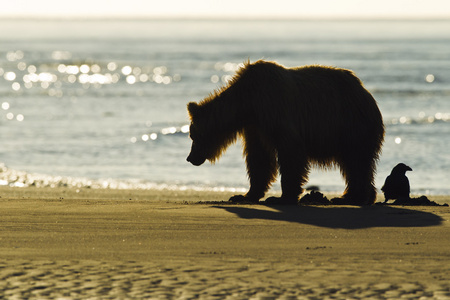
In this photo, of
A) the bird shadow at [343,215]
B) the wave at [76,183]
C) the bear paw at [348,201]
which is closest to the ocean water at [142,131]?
the wave at [76,183]

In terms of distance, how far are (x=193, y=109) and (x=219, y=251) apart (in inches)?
107

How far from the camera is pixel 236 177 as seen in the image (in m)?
15.0

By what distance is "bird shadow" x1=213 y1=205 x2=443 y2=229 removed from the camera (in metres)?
7.62

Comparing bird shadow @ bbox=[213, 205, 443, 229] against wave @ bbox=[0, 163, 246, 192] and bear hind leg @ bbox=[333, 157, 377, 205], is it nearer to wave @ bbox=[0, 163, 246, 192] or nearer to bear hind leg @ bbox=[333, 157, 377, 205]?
bear hind leg @ bbox=[333, 157, 377, 205]

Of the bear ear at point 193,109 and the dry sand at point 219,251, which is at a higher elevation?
the bear ear at point 193,109

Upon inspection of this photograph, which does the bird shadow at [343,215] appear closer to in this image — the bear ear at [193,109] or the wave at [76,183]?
the bear ear at [193,109]

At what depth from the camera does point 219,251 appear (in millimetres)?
6590

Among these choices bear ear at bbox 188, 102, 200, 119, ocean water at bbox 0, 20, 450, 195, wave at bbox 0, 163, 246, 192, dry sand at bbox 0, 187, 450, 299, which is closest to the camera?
dry sand at bbox 0, 187, 450, 299

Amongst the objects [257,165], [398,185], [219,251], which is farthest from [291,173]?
[219,251]

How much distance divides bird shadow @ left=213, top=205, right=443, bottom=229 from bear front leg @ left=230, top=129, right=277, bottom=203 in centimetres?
82

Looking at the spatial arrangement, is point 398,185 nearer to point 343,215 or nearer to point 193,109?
point 343,215

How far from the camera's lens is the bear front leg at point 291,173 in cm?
883

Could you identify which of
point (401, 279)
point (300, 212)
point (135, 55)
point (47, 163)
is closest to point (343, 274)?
point (401, 279)

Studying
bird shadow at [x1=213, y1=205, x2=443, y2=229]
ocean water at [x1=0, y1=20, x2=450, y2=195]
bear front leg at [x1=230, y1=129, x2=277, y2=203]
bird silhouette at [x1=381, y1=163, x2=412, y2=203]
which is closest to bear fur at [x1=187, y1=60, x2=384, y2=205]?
bear front leg at [x1=230, y1=129, x2=277, y2=203]
